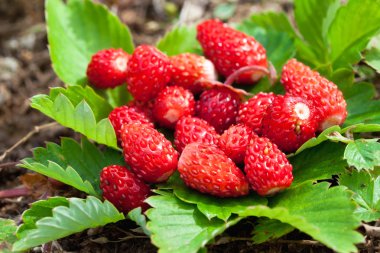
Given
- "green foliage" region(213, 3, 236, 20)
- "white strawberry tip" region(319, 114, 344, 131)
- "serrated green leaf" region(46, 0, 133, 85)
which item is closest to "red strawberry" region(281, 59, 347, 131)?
"white strawberry tip" region(319, 114, 344, 131)

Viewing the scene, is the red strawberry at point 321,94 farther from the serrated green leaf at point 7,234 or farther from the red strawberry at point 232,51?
the serrated green leaf at point 7,234

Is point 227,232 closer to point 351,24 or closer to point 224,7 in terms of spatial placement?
point 351,24

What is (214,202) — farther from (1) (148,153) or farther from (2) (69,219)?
(2) (69,219)

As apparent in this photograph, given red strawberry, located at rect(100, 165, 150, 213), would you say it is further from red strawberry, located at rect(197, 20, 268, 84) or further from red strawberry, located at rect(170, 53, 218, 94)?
red strawberry, located at rect(197, 20, 268, 84)

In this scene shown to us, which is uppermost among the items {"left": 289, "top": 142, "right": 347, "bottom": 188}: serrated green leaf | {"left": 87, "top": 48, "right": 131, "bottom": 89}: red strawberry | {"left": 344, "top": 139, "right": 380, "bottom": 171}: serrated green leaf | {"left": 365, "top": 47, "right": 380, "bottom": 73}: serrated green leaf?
{"left": 87, "top": 48, "right": 131, "bottom": 89}: red strawberry

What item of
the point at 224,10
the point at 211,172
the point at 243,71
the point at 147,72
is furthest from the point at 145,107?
the point at 224,10

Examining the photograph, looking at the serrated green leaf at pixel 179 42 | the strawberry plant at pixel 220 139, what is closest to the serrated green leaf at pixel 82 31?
the strawberry plant at pixel 220 139

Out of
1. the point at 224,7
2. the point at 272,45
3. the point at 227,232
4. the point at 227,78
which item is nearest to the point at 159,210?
the point at 227,232
